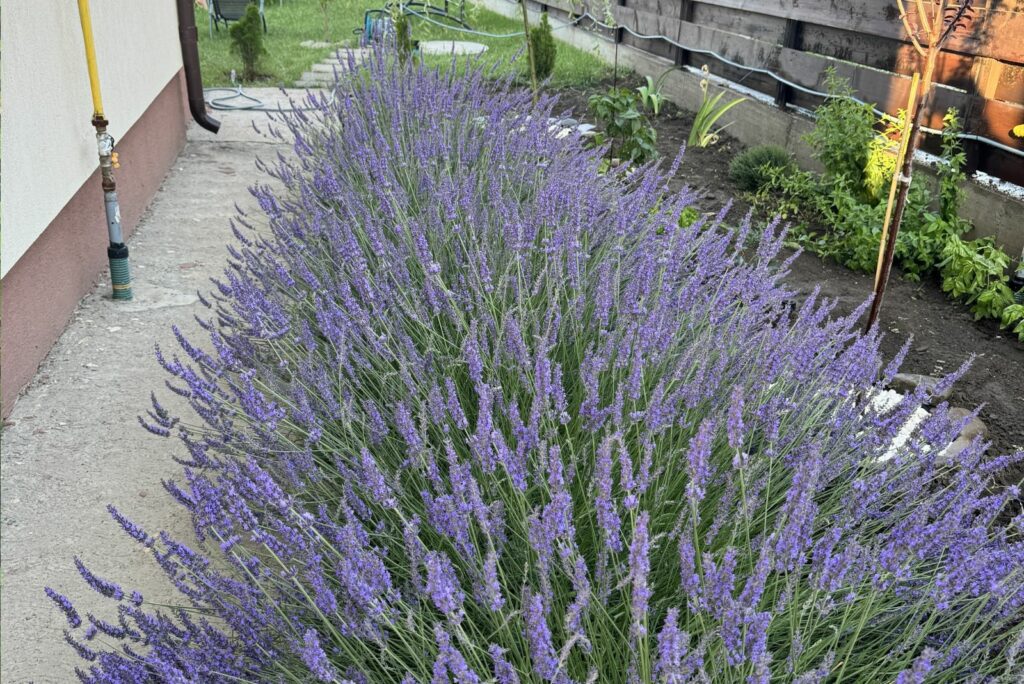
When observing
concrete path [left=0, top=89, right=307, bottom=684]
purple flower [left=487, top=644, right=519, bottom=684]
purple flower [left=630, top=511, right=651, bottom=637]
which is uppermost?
purple flower [left=630, top=511, right=651, bottom=637]

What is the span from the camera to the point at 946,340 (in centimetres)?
379

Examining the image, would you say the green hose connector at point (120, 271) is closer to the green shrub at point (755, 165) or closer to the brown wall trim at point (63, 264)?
the brown wall trim at point (63, 264)

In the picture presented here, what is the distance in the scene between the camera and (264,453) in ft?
7.00

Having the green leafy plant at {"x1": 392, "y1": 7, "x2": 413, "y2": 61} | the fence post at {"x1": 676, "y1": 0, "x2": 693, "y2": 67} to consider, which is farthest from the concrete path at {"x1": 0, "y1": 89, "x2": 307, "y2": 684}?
→ the fence post at {"x1": 676, "y1": 0, "x2": 693, "y2": 67}

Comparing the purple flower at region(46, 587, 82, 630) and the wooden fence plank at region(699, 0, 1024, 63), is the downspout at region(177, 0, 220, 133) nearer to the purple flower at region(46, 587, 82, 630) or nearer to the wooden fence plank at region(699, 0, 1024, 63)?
the wooden fence plank at region(699, 0, 1024, 63)

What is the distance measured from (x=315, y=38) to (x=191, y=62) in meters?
7.11

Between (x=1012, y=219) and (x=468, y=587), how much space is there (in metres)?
3.86

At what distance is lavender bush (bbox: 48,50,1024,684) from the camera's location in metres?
1.32

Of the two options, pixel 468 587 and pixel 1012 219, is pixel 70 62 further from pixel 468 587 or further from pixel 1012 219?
pixel 1012 219

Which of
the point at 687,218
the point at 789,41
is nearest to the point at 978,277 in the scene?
the point at 687,218

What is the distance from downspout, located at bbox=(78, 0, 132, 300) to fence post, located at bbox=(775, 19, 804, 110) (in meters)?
4.84

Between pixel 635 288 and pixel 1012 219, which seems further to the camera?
pixel 1012 219

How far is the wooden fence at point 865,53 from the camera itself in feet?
15.0

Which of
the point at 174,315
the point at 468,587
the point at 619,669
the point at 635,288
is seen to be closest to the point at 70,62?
the point at 174,315
